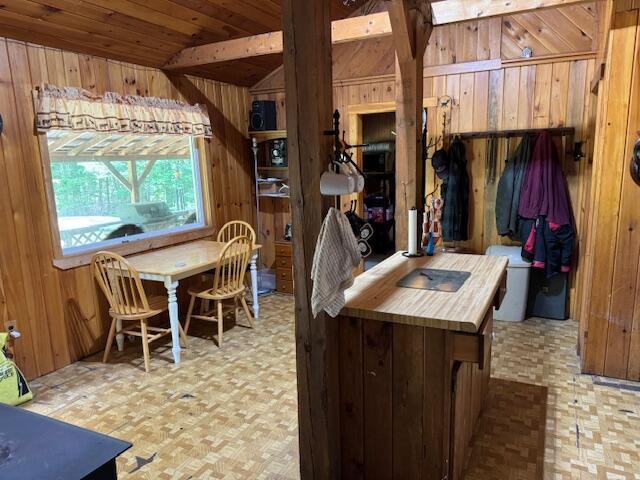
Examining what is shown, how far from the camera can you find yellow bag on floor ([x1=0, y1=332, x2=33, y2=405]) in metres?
2.71

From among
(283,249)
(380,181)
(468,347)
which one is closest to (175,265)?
(283,249)

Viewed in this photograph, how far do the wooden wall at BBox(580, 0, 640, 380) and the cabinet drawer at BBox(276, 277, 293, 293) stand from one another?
9.31 ft

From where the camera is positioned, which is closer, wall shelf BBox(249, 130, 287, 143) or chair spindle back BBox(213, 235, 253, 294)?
chair spindle back BBox(213, 235, 253, 294)

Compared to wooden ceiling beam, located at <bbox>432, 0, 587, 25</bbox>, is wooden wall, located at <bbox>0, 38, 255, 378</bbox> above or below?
below

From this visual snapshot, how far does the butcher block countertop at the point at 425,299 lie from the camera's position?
1.65m

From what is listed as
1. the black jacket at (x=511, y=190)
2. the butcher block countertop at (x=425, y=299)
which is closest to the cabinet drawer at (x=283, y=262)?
the black jacket at (x=511, y=190)

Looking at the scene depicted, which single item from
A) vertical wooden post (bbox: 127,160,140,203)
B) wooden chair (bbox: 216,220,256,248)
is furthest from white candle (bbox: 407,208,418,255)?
vertical wooden post (bbox: 127,160,140,203)

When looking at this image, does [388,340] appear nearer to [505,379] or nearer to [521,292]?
[505,379]

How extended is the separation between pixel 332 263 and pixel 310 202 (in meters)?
Result: 0.23

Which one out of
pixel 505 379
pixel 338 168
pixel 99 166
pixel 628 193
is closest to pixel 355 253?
pixel 338 168

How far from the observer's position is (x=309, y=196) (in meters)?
1.63

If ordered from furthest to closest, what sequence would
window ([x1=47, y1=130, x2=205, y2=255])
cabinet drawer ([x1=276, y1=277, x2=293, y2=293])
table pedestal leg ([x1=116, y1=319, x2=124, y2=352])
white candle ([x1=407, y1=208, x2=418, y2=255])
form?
cabinet drawer ([x1=276, y1=277, x2=293, y2=293]) < table pedestal leg ([x1=116, y1=319, x2=124, y2=352]) < window ([x1=47, y1=130, x2=205, y2=255]) < white candle ([x1=407, y1=208, x2=418, y2=255])

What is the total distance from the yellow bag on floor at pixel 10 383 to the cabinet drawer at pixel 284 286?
260cm

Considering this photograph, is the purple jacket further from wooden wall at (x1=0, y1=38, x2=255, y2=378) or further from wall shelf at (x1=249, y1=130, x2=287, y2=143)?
wooden wall at (x1=0, y1=38, x2=255, y2=378)
